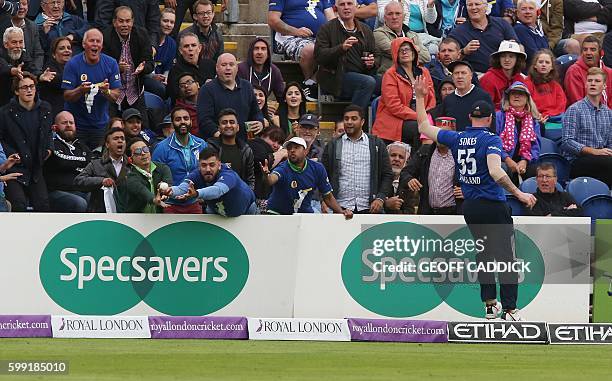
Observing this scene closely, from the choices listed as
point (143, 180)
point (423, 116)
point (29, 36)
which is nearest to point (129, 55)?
point (29, 36)

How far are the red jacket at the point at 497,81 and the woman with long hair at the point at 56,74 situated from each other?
5.55m

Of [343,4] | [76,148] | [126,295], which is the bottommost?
[126,295]

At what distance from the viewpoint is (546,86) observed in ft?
61.6

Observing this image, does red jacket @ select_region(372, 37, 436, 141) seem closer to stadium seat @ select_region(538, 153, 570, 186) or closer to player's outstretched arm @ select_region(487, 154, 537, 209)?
stadium seat @ select_region(538, 153, 570, 186)

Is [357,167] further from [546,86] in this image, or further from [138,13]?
[138,13]

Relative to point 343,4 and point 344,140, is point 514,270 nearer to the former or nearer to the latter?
point 344,140

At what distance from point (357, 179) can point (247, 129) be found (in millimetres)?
1614

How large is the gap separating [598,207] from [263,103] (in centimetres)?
453

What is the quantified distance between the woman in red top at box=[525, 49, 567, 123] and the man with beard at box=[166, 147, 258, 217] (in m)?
5.22

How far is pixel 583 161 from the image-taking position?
1778 cm

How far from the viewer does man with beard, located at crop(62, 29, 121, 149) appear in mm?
17344

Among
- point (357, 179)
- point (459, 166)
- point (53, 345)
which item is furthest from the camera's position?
point (357, 179)

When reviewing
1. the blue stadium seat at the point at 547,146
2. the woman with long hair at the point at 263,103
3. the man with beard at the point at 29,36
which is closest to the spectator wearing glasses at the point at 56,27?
the man with beard at the point at 29,36

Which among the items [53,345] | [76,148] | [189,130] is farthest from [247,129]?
[53,345]
